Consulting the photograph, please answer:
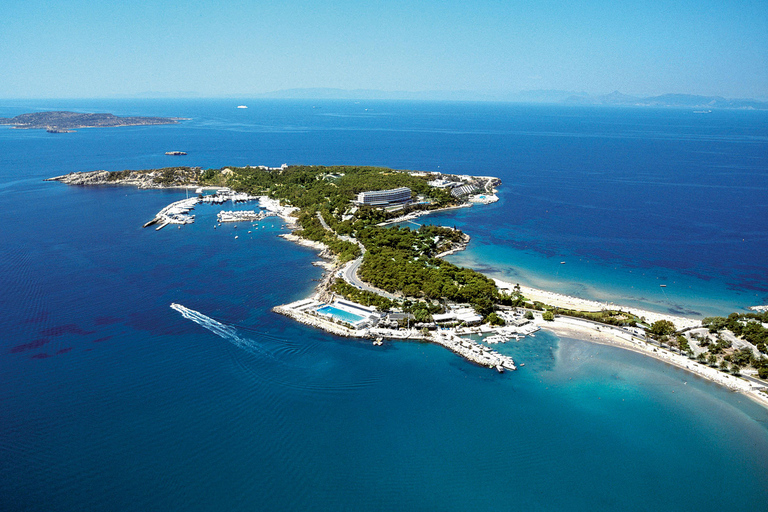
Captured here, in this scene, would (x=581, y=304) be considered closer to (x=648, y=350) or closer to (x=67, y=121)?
(x=648, y=350)

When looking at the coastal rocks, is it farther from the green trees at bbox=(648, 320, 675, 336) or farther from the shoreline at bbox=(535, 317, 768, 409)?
the green trees at bbox=(648, 320, 675, 336)

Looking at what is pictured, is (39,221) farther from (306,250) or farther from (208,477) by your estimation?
(208,477)

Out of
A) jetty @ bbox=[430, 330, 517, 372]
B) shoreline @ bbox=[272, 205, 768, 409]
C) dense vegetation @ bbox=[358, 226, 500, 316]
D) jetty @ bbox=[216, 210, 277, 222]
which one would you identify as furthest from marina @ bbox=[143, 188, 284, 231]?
jetty @ bbox=[430, 330, 517, 372]

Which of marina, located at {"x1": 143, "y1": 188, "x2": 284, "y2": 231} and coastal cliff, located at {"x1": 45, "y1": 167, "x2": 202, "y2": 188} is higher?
coastal cliff, located at {"x1": 45, "y1": 167, "x2": 202, "y2": 188}

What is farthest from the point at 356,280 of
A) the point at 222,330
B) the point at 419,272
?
the point at 222,330

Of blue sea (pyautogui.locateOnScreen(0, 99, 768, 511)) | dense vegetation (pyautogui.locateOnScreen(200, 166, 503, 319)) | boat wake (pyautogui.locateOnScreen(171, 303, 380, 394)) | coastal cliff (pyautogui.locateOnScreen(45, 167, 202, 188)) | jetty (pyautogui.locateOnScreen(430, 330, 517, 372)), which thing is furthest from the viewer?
coastal cliff (pyautogui.locateOnScreen(45, 167, 202, 188))

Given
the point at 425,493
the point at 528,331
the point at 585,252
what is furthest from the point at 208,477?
the point at 585,252
